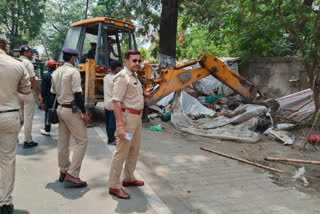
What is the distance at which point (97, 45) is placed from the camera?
24.9 ft

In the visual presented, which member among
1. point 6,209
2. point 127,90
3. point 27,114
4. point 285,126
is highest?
point 127,90

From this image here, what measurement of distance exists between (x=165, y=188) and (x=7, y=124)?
2227 millimetres

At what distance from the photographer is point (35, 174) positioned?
4121 millimetres

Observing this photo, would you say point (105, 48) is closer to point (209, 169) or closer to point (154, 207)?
point (209, 169)

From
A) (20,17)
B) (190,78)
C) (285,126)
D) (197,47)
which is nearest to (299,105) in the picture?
(285,126)

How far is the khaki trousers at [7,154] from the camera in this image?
9.49ft

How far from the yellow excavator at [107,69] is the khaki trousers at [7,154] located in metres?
4.28

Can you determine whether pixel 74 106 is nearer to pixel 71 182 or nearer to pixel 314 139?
pixel 71 182

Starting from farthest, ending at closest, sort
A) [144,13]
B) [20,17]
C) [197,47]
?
1. [20,17]
2. [197,47]
3. [144,13]

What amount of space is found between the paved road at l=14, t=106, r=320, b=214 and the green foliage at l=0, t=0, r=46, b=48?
29.2 meters

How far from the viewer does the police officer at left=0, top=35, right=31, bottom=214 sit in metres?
2.90

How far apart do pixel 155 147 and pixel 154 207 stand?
104 inches

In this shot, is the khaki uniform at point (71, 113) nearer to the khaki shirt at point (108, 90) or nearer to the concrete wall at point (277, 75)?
the khaki shirt at point (108, 90)

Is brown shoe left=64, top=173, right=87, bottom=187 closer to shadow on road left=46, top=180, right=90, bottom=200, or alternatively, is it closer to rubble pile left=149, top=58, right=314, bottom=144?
shadow on road left=46, top=180, right=90, bottom=200
